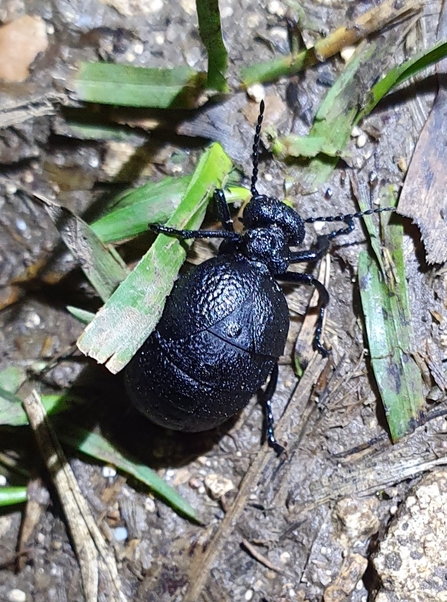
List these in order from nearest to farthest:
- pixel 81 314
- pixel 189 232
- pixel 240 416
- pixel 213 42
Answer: pixel 213 42 < pixel 189 232 < pixel 81 314 < pixel 240 416

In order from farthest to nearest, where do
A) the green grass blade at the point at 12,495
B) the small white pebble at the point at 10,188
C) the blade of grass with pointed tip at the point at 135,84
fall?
the green grass blade at the point at 12,495 < the small white pebble at the point at 10,188 < the blade of grass with pointed tip at the point at 135,84

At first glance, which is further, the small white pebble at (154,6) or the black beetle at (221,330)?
the small white pebble at (154,6)

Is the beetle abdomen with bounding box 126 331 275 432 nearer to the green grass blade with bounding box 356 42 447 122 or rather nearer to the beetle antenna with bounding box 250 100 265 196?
the beetle antenna with bounding box 250 100 265 196

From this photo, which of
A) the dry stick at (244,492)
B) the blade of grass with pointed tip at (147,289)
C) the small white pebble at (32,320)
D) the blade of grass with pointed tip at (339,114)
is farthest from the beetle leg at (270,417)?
the small white pebble at (32,320)

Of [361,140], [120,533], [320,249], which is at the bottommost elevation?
[120,533]

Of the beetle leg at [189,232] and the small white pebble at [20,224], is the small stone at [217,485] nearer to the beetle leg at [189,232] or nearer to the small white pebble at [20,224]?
the beetle leg at [189,232]

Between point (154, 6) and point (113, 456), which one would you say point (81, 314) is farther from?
point (154, 6)

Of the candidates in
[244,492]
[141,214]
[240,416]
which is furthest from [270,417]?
[141,214]
